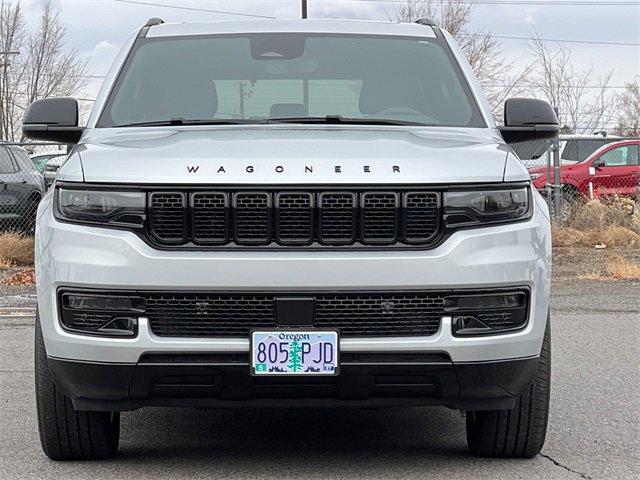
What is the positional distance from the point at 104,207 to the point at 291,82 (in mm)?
1605

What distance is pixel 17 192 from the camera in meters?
16.8

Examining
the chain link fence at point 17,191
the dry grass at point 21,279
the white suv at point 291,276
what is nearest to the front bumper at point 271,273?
the white suv at point 291,276

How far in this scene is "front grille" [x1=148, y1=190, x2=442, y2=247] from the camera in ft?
14.1

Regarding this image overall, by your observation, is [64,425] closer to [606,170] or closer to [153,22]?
[153,22]

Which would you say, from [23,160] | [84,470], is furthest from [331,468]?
[23,160]

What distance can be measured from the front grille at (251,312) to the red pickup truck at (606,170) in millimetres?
18127

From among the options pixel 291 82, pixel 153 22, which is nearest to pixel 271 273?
pixel 291 82

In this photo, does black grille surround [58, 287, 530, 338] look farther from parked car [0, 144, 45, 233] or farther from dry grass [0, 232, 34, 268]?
parked car [0, 144, 45, 233]

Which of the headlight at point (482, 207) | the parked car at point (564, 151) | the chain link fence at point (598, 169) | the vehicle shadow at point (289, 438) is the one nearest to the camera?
the headlight at point (482, 207)

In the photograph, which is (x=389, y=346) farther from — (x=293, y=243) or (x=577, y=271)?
(x=577, y=271)

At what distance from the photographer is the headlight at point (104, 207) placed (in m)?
4.32

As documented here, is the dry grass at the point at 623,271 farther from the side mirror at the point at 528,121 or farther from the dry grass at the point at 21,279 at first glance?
the side mirror at the point at 528,121

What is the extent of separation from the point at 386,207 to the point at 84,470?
1.61 m

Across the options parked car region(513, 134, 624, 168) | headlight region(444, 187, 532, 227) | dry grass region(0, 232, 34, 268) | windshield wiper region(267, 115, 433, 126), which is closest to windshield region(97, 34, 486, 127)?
windshield wiper region(267, 115, 433, 126)
